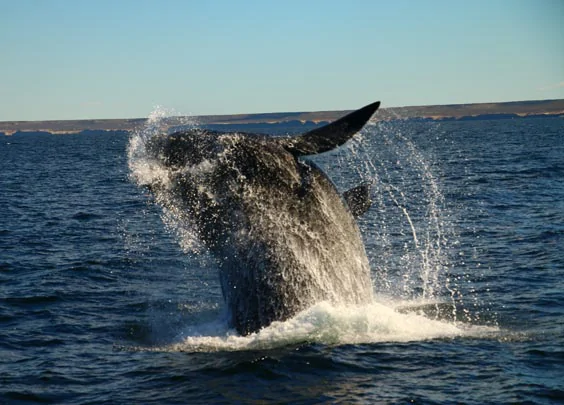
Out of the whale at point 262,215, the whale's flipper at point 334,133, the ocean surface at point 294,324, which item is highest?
the whale's flipper at point 334,133

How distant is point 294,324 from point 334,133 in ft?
11.9

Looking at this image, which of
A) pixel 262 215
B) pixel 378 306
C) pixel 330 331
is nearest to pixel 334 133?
pixel 262 215

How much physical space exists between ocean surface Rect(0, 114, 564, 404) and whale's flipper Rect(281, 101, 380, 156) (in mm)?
999

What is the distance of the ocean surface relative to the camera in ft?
35.5

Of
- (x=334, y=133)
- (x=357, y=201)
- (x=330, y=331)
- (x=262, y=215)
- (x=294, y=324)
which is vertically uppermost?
(x=334, y=133)

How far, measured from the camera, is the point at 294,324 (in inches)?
490

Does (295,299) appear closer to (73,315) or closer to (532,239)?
(73,315)

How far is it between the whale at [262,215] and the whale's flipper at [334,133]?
124mm

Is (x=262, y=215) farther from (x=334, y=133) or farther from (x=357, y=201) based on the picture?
(x=334, y=133)

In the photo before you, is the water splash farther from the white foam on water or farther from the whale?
the whale

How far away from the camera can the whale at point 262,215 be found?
11703 millimetres

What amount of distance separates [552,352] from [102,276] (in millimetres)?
12317

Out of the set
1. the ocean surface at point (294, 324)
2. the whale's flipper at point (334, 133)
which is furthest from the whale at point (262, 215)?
the ocean surface at point (294, 324)

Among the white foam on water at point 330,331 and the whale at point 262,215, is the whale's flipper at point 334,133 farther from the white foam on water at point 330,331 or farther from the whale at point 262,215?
the white foam on water at point 330,331
